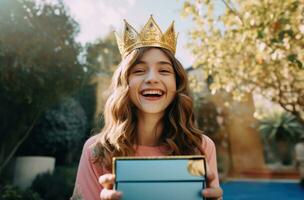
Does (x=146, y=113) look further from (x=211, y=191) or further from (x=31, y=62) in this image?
(x=31, y=62)

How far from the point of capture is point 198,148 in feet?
4.81

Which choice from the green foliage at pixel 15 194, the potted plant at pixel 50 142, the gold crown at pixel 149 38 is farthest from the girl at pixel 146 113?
the potted plant at pixel 50 142

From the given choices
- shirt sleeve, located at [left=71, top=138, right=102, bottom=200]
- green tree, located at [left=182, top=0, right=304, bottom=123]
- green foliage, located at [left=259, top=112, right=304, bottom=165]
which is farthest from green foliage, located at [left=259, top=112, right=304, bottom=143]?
shirt sleeve, located at [left=71, top=138, right=102, bottom=200]

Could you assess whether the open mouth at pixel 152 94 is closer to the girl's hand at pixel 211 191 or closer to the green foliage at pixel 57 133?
the girl's hand at pixel 211 191

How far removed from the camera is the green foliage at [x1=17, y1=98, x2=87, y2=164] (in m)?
10.3

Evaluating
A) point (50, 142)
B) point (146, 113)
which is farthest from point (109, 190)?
point (50, 142)

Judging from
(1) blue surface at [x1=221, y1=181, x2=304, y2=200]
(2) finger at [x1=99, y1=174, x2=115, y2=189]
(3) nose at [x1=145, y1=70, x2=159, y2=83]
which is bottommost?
(1) blue surface at [x1=221, y1=181, x2=304, y2=200]

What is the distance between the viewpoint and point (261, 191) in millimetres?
11984

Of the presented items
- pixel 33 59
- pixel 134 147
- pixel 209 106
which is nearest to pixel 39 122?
pixel 33 59

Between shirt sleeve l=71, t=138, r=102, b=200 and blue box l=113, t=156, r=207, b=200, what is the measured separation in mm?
333

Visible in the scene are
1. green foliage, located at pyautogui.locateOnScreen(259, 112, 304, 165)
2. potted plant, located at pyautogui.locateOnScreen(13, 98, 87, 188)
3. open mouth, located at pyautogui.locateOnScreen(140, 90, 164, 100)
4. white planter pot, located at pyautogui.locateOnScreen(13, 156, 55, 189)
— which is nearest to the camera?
open mouth, located at pyautogui.locateOnScreen(140, 90, 164, 100)

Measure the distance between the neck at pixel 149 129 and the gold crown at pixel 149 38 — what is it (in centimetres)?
32

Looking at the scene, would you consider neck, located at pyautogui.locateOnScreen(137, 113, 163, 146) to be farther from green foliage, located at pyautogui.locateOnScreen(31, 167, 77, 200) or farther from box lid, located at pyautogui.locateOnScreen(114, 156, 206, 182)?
green foliage, located at pyautogui.locateOnScreen(31, 167, 77, 200)

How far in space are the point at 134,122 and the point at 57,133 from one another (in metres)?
9.64
